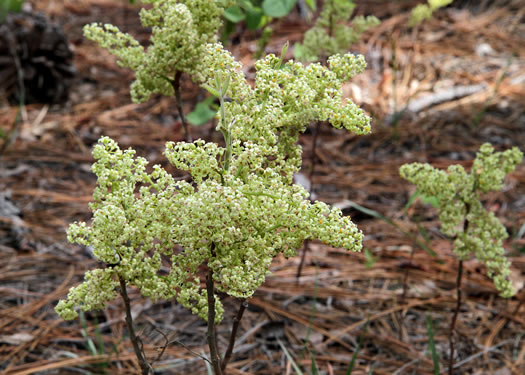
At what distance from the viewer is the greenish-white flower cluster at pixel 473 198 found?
86.4 inches

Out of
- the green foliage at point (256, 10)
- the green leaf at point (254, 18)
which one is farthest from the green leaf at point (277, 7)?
the green leaf at point (254, 18)

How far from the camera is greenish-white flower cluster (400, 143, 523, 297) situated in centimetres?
220

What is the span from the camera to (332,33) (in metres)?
3.05

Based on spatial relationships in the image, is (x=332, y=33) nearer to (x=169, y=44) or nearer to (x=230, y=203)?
(x=169, y=44)

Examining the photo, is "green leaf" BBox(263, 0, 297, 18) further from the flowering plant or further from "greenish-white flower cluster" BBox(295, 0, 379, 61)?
the flowering plant

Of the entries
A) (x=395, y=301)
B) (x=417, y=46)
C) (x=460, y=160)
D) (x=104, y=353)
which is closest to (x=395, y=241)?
(x=395, y=301)

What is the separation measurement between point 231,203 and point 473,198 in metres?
1.35

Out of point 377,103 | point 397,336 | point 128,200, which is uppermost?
point 377,103

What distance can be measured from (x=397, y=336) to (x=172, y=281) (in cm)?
179

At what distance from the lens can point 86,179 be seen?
4289 mm

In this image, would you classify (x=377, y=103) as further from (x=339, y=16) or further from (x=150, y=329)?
(x=150, y=329)

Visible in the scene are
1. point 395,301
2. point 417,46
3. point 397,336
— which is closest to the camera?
point 397,336

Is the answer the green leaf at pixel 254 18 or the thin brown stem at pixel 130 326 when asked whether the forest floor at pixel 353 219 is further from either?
the green leaf at pixel 254 18

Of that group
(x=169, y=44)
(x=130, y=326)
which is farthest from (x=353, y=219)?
(x=130, y=326)
